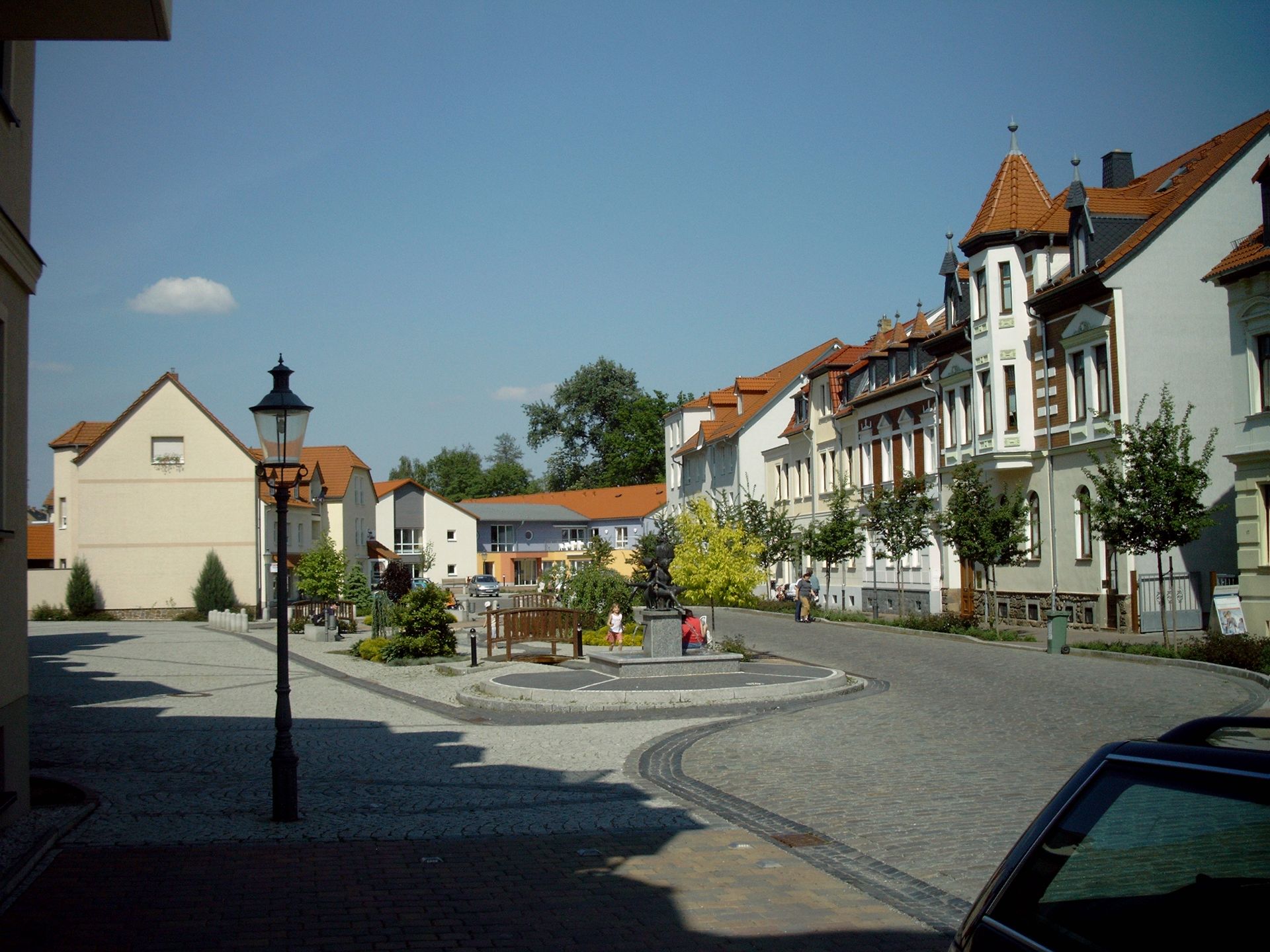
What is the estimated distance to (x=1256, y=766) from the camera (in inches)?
104

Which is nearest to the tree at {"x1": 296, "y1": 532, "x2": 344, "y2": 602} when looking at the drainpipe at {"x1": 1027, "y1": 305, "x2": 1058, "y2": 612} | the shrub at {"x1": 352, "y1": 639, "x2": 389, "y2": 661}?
the shrub at {"x1": 352, "y1": 639, "x2": 389, "y2": 661}

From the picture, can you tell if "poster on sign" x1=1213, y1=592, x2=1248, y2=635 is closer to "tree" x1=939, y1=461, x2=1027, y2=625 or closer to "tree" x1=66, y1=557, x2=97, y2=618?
"tree" x1=939, y1=461, x2=1027, y2=625

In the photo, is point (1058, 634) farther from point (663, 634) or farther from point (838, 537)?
point (838, 537)

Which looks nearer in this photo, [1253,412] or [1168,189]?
[1253,412]

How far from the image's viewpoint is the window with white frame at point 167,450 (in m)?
51.8

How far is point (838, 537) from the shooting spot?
39.6 metres

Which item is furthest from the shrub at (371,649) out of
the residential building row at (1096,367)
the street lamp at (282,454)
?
the street lamp at (282,454)

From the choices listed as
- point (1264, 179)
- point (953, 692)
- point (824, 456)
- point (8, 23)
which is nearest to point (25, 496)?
point (8, 23)

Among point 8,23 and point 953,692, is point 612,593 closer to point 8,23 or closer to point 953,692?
point 953,692

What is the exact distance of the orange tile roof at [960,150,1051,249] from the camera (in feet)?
110

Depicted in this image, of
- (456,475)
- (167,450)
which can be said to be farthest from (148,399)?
(456,475)

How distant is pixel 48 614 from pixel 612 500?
173 feet

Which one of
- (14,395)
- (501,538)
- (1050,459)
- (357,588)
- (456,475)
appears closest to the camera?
(14,395)

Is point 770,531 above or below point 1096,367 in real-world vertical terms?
below
